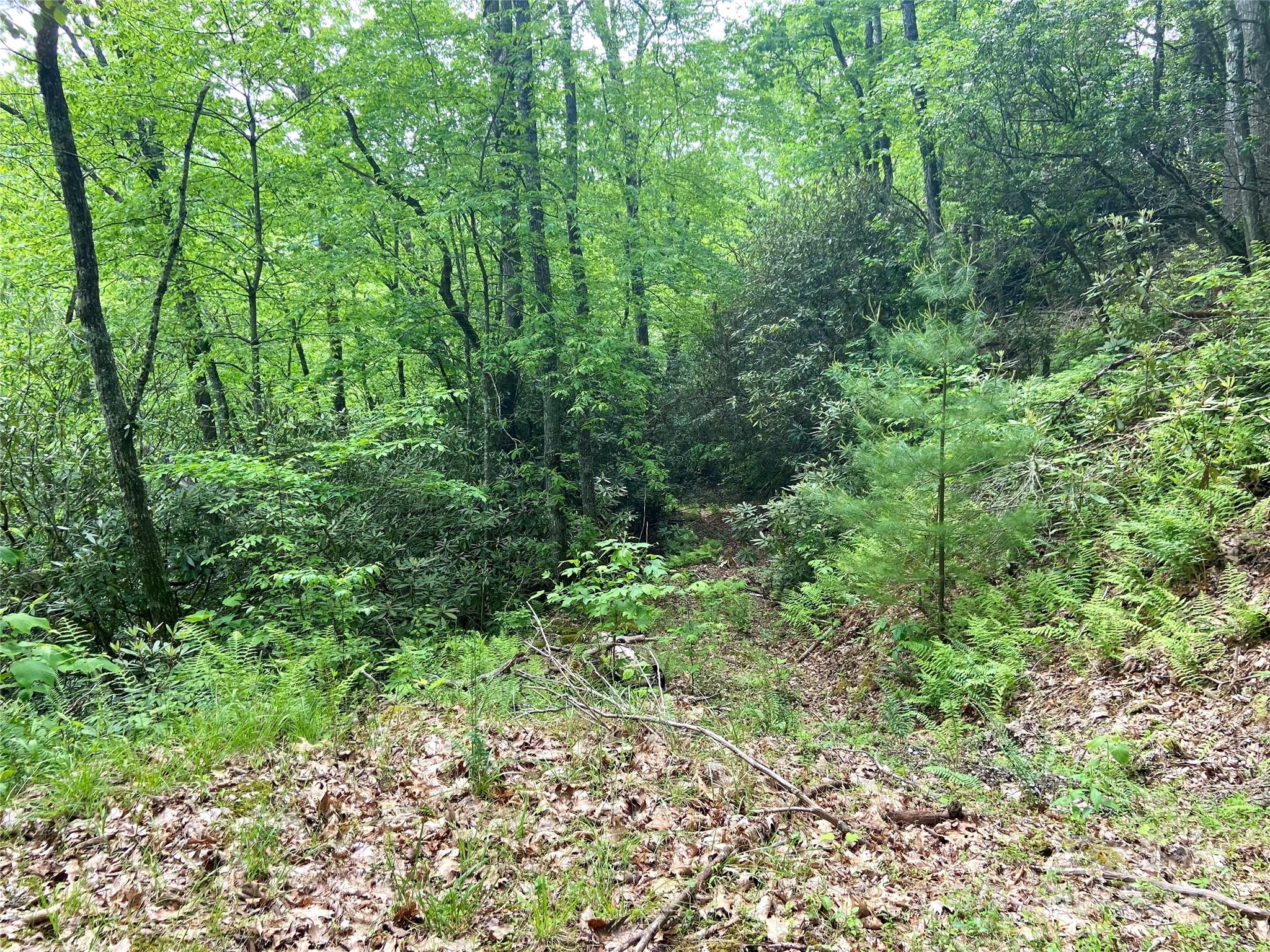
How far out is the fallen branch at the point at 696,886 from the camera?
2.46 metres

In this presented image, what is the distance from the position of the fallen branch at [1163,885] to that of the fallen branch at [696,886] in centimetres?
132

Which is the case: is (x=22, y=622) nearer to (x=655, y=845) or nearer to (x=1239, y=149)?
(x=655, y=845)

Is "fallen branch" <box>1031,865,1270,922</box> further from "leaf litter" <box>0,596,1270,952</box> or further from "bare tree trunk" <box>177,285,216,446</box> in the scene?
"bare tree trunk" <box>177,285,216,446</box>

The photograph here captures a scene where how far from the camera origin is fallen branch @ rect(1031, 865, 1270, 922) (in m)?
2.50

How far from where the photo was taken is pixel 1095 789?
11.7ft

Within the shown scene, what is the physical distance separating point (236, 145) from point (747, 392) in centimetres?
1003

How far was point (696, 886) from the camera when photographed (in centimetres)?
276

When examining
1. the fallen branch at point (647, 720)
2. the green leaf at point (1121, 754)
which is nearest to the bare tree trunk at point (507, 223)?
the fallen branch at point (647, 720)

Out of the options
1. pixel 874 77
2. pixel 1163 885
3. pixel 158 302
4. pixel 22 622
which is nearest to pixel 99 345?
pixel 158 302

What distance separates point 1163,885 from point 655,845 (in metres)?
2.28

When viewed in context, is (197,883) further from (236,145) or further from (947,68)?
(947,68)

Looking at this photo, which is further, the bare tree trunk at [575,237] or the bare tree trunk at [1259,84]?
the bare tree trunk at [575,237]

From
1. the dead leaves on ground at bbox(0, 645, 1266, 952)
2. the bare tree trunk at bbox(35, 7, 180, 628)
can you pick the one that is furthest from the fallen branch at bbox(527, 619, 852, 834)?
the bare tree trunk at bbox(35, 7, 180, 628)

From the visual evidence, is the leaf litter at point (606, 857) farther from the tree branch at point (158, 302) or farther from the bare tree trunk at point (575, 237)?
the bare tree trunk at point (575, 237)
